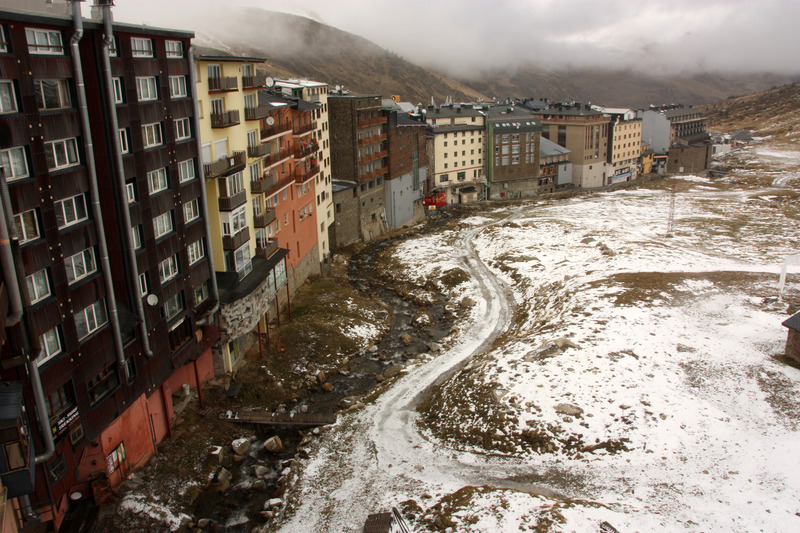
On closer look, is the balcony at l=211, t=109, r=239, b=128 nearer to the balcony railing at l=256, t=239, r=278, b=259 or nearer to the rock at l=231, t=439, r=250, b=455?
the balcony railing at l=256, t=239, r=278, b=259

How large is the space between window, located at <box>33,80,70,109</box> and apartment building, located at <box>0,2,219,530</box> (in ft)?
0.26

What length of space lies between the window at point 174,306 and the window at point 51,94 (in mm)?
11875

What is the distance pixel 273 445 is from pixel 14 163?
20.7 meters

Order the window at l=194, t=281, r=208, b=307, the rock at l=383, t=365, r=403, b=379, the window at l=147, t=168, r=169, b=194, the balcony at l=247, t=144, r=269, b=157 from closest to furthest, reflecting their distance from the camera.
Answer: the window at l=147, t=168, r=169, b=194
the window at l=194, t=281, r=208, b=307
the balcony at l=247, t=144, r=269, b=157
the rock at l=383, t=365, r=403, b=379

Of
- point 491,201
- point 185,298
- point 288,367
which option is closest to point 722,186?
point 491,201

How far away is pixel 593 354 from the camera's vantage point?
40.1m

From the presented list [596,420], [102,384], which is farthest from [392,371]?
[102,384]

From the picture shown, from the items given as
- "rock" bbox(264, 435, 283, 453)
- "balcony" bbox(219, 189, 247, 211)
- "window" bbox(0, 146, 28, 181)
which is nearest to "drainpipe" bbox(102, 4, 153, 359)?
"window" bbox(0, 146, 28, 181)

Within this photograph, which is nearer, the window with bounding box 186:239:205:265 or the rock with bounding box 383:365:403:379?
the window with bounding box 186:239:205:265

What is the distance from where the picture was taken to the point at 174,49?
33.0 metres

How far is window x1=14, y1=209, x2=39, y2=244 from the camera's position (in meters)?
22.6

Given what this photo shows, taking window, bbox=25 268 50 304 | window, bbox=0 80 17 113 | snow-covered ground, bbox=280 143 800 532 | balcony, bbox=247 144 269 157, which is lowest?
snow-covered ground, bbox=280 143 800 532

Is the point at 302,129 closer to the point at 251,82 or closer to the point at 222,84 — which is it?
the point at 251,82

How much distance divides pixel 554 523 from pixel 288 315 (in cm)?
3288
